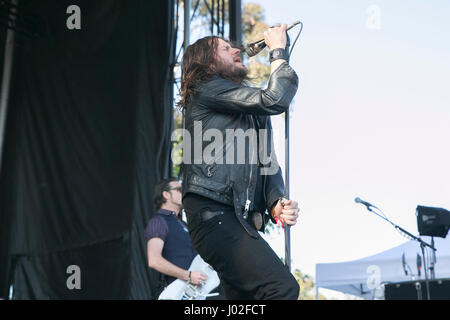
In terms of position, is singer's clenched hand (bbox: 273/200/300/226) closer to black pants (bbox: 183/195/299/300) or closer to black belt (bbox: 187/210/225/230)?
black pants (bbox: 183/195/299/300)

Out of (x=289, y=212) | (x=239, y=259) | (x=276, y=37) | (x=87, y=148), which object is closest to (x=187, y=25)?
(x=87, y=148)

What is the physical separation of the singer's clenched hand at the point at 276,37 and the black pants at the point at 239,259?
66 centimetres

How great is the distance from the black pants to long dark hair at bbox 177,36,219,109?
0.51 metres

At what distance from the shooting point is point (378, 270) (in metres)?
7.16

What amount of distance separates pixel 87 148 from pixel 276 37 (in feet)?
14.9

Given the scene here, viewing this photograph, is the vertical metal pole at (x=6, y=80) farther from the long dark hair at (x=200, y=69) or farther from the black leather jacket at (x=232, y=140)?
the black leather jacket at (x=232, y=140)

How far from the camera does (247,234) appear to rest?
87.4 inches

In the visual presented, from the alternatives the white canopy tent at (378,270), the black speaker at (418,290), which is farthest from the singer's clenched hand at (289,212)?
the white canopy tent at (378,270)

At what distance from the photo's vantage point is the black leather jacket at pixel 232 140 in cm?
230

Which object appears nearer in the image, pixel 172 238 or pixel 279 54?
pixel 279 54

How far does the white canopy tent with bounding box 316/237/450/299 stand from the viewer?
6617mm

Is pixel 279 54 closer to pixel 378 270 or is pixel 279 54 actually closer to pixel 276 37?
pixel 276 37

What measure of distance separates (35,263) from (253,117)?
5.38 meters

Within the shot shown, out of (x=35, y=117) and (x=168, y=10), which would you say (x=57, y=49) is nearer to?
(x=35, y=117)
